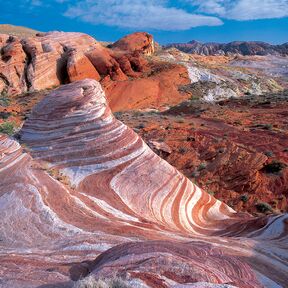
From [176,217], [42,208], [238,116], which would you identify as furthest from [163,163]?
[238,116]

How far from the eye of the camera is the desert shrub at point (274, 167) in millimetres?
17016

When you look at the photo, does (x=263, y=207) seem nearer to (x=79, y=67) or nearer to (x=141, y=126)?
(x=141, y=126)

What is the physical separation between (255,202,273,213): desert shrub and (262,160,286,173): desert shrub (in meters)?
2.78

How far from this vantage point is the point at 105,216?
782cm

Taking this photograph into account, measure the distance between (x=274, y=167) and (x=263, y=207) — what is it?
3.18 m

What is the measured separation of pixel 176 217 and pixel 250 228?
1614 mm

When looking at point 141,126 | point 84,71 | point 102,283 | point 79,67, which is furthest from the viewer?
point 84,71

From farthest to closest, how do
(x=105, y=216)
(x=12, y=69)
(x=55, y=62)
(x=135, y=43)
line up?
(x=135, y=43) → (x=55, y=62) → (x=12, y=69) → (x=105, y=216)

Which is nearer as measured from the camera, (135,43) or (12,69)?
(12,69)

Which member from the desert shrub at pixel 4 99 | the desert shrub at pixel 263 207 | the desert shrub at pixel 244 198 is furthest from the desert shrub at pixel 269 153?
the desert shrub at pixel 4 99

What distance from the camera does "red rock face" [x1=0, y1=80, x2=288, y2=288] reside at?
5.00 metres

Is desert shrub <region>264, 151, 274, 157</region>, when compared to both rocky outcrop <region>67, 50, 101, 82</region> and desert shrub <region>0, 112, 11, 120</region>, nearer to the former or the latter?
desert shrub <region>0, 112, 11, 120</region>

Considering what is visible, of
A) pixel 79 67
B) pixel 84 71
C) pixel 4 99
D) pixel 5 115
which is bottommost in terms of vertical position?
pixel 4 99

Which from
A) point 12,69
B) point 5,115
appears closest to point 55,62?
point 12,69
